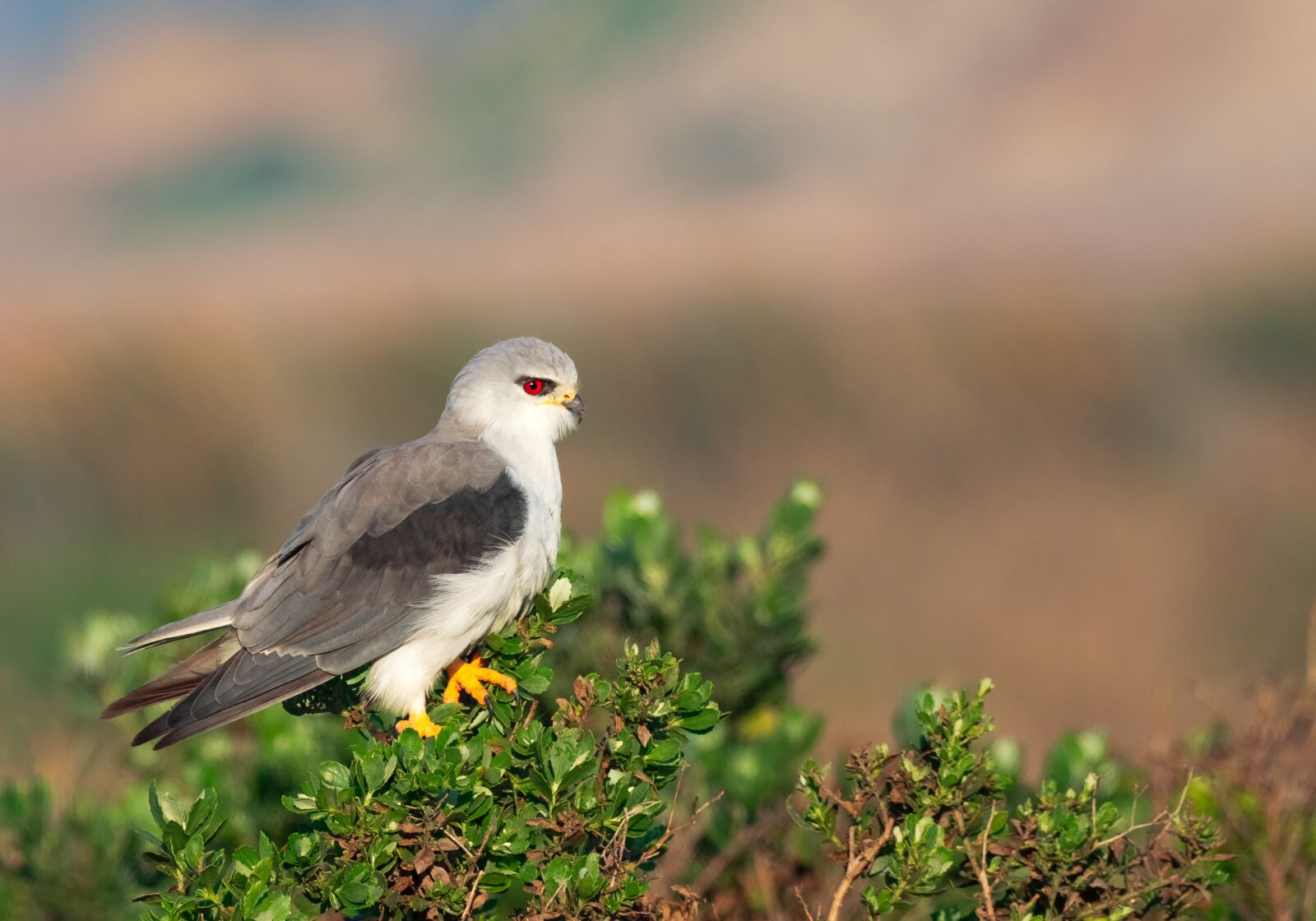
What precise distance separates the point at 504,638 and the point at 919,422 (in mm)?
12786

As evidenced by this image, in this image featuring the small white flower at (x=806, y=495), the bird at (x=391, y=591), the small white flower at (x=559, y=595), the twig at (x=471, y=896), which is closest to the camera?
the twig at (x=471, y=896)

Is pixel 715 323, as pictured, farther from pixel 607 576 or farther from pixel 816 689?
pixel 607 576

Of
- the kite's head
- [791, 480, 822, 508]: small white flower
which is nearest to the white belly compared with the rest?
the kite's head

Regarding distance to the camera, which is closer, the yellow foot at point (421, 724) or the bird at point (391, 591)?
the yellow foot at point (421, 724)

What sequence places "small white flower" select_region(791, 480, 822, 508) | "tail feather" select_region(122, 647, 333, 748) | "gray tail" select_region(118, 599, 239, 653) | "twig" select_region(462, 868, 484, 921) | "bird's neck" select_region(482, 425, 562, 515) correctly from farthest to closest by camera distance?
"small white flower" select_region(791, 480, 822, 508) < "bird's neck" select_region(482, 425, 562, 515) < "gray tail" select_region(118, 599, 239, 653) < "tail feather" select_region(122, 647, 333, 748) < "twig" select_region(462, 868, 484, 921)

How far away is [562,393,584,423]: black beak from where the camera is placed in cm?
541

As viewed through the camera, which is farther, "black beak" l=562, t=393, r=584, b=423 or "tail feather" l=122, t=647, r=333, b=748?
"black beak" l=562, t=393, r=584, b=423

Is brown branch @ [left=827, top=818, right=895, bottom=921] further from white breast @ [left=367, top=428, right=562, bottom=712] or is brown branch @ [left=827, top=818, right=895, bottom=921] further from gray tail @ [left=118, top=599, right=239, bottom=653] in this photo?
gray tail @ [left=118, top=599, right=239, bottom=653]

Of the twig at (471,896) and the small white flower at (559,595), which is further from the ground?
the small white flower at (559,595)

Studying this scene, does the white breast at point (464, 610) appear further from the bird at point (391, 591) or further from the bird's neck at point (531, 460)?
the bird's neck at point (531, 460)

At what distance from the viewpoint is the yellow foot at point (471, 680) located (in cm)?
468

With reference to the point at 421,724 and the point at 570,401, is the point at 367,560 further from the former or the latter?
the point at 570,401

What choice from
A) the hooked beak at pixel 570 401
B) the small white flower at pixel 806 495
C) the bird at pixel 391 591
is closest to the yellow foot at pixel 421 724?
the bird at pixel 391 591

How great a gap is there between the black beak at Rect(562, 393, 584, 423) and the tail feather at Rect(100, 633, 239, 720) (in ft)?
5.42
